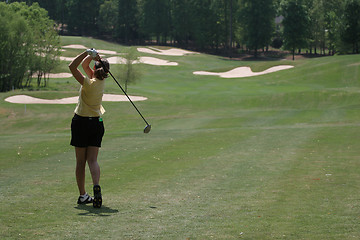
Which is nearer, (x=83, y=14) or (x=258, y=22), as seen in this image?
(x=258, y=22)

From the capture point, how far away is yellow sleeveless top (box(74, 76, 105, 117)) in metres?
8.36

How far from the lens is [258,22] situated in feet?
357

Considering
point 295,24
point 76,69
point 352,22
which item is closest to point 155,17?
point 295,24

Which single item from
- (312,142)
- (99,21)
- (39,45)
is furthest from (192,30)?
(312,142)

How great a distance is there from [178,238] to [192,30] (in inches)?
4609

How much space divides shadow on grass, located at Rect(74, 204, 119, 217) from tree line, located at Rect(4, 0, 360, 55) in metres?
81.0

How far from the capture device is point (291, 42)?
97.1m

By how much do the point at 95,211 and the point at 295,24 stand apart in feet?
309

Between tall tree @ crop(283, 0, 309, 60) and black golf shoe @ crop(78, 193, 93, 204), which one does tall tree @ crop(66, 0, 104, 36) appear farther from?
black golf shoe @ crop(78, 193, 93, 204)

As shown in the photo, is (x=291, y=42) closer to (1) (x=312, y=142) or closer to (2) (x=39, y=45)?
(2) (x=39, y=45)

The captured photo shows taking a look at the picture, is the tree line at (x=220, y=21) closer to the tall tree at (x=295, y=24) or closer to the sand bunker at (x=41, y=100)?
the tall tree at (x=295, y=24)

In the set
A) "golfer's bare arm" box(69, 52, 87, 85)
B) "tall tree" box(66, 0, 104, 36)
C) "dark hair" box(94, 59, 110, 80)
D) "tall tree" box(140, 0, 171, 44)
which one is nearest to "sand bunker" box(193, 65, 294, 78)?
"golfer's bare arm" box(69, 52, 87, 85)

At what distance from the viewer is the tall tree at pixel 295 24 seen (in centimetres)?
9650

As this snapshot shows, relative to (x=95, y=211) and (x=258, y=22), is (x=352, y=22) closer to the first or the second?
(x=258, y=22)
